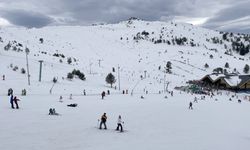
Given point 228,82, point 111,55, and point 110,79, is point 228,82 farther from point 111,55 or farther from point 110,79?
point 111,55

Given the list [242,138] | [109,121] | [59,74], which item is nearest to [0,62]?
[59,74]

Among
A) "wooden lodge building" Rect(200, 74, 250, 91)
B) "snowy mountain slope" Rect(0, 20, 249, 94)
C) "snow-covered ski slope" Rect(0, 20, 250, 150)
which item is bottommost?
"snow-covered ski slope" Rect(0, 20, 250, 150)

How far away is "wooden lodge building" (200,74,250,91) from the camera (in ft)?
306

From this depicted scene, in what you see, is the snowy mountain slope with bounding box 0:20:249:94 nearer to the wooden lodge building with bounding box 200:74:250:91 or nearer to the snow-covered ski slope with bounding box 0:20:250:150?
the snow-covered ski slope with bounding box 0:20:250:150

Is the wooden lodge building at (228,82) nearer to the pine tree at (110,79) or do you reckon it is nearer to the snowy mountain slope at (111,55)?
the snowy mountain slope at (111,55)

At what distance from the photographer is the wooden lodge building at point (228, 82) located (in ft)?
306

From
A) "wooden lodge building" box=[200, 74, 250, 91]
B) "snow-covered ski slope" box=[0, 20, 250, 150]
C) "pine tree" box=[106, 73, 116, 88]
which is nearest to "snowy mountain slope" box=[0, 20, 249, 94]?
"snow-covered ski slope" box=[0, 20, 250, 150]

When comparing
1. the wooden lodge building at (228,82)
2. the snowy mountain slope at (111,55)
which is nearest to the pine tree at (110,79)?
the snowy mountain slope at (111,55)

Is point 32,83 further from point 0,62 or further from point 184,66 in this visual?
point 184,66

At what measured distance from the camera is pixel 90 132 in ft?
86.3

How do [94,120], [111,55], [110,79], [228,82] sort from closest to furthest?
1. [94,120]
2. [110,79]
3. [228,82]
4. [111,55]

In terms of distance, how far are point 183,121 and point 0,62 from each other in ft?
152

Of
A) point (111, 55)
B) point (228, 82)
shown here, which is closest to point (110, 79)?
point (228, 82)

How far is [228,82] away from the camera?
9506 cm
